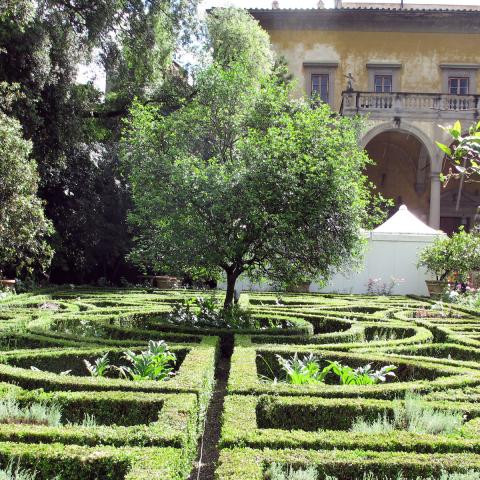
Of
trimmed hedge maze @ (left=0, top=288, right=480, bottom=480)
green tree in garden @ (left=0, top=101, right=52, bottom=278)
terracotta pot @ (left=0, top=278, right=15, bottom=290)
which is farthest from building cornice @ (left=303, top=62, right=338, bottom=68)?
trimmed hedge maze @ (left=0, top=288, right=480, bottom=480)

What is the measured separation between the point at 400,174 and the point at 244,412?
952 inches

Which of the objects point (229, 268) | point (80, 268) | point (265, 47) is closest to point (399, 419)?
point (229, 268)

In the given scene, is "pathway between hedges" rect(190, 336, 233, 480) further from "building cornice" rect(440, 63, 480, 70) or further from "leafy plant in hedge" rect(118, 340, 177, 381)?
"building cornice" rect(440, 63, 480, 70)

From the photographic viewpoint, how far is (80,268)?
1673cm

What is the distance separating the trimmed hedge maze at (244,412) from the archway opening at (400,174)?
2005 centimetres

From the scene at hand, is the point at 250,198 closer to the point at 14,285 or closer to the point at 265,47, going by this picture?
the point at 14,285

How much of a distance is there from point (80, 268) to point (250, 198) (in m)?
10.6

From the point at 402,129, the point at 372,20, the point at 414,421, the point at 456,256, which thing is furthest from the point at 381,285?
the point at 372,20

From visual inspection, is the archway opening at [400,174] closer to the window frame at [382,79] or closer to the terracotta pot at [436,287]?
the window frame at [382,79]

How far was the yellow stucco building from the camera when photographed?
25562 millimetres

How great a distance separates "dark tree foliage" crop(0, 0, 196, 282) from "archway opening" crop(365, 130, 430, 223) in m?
11.1

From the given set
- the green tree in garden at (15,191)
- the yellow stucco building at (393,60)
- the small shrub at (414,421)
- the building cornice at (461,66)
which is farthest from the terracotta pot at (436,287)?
the building cornice at (461,66)

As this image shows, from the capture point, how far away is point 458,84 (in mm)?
25969

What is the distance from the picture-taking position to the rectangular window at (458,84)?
84.9ft
